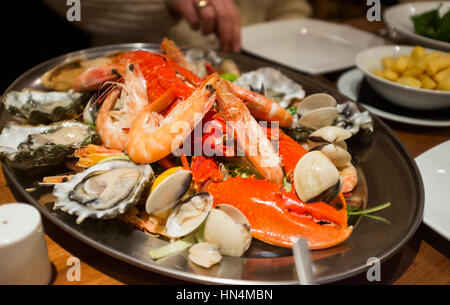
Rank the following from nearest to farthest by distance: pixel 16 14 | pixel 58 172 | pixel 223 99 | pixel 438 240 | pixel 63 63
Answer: pixel 438 240 < pixel 58 172 < pixel 223 99 < pixel 63 63 < pixel 16 14

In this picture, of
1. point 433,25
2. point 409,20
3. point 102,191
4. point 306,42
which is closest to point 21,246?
point 102,191

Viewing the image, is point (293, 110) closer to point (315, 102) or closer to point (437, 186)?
point (315, 102)

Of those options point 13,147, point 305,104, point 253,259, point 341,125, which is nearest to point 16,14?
point 13,147

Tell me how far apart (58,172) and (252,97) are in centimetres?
76

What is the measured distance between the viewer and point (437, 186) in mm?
1304

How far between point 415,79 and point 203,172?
3.92ft

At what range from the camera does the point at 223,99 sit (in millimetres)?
1418

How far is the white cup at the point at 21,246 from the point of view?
2.64ft

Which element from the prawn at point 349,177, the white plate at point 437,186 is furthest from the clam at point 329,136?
the white plate at point 437,186

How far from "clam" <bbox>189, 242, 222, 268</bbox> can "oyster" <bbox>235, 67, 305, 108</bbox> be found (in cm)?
96

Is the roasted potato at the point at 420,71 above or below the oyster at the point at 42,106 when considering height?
above

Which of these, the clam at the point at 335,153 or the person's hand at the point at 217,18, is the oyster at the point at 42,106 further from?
the person's hand at the point at 217,18

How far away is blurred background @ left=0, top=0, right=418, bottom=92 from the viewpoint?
2.52 meters

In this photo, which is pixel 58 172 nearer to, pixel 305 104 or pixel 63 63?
pixel 63 63
